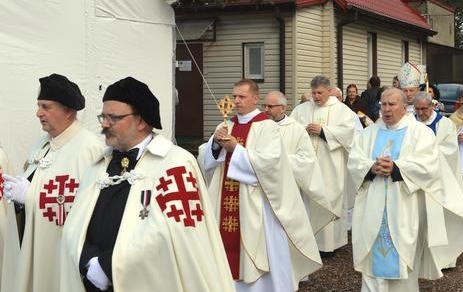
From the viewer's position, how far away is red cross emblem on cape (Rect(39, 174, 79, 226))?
471 cm

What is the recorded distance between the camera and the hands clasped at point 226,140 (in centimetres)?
578

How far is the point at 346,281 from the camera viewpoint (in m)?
7.58

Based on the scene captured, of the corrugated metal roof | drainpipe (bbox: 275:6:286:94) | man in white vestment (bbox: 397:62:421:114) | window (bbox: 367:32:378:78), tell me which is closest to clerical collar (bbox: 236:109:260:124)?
man in white vestment (bbox: 397:62:421:114)

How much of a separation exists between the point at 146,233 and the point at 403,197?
3307 millimetres

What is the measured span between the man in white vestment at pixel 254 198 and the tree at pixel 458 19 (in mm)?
40264

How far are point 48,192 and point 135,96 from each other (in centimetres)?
143

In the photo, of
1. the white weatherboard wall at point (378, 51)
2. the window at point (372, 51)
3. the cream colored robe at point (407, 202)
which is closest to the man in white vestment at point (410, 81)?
the cream colored robe at point (407, 202)

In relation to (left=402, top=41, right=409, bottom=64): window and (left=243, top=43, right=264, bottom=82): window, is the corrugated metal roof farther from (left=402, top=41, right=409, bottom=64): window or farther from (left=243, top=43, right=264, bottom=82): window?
(left=243, top=43, right=264, bottom=82): window

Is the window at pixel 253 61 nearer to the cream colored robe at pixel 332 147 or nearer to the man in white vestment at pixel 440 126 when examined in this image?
the cream colored robe at pixel 332 147

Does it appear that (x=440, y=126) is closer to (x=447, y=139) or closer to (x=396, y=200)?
(x=447, y=139)

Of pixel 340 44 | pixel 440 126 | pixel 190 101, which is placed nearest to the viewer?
pixel 440 126

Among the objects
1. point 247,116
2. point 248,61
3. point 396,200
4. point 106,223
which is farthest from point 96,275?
point 248,61

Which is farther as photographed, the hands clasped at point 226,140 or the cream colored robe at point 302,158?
the cream colored robe at point 302,158

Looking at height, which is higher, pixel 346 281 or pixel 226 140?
pixel 226 140
